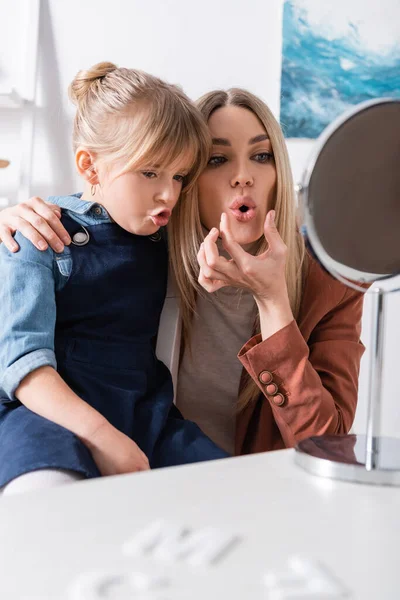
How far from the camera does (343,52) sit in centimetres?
250

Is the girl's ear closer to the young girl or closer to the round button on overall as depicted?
the young girl

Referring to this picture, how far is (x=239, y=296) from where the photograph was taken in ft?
4.67

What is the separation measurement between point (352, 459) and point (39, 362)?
53 centimetres

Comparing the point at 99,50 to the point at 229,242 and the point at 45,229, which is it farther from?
the point at 229,242

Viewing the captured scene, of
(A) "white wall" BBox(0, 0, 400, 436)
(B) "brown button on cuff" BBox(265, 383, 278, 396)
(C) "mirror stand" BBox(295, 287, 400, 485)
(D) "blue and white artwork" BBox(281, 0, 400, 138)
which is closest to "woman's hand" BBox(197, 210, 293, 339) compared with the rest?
(B) "brown button on cuff" BBox(265, 383, 278, 396)

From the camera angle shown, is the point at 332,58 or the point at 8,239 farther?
the point at 332,58

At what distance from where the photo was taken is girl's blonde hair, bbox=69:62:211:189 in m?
1.19

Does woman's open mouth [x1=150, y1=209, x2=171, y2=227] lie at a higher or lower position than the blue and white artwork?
lower

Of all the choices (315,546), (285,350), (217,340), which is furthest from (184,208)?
(315,546)

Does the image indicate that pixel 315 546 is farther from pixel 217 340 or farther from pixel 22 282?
pixel 217 340

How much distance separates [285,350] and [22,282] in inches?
16.9

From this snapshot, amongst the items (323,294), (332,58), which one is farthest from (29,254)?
(332,58)

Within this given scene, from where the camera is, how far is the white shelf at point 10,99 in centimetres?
212

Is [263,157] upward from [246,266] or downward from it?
upward
